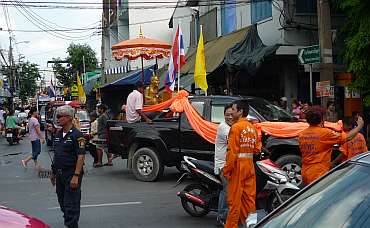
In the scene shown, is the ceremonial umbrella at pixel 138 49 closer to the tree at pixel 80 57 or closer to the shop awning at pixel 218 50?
the shop awning at pixel 218 50

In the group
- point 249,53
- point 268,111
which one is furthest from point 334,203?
point 249,53

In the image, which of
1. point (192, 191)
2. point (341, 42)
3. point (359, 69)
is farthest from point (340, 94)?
point (192, 191)

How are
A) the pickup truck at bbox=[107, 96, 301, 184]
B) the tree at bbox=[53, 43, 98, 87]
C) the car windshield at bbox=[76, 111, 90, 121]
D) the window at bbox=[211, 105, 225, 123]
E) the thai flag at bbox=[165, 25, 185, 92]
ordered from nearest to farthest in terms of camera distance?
the pickup truck at bbox=[107, 96, 301, 184] → the window at bbox=[211, 105, 225, 123] → the thai flag at bbox=[165, 25, 185, 92] → the car windshield at bbox=[76, 111, 90, 121] → the tree at bbox=[53, 43, 98, 87]

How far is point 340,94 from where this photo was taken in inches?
755

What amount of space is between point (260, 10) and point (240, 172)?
48.1ft

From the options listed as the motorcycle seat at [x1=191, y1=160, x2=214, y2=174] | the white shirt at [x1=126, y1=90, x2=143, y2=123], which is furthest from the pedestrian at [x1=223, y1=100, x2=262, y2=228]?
the white shirt at [x1=126, y1=90, x2=143, y2=123]

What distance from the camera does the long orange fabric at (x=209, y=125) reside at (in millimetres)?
10445

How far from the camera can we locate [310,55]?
12914 millimetres

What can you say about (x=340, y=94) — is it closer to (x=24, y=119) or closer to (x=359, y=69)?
(x=359, y=69)

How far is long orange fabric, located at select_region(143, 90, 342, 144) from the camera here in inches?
411

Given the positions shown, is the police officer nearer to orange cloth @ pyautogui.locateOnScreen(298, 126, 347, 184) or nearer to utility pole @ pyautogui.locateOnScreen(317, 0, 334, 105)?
orange cloth @ pyautogui.locateOnScreen(298, 126, 347, 184)

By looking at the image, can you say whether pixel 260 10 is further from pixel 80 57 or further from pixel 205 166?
pixel 80 57

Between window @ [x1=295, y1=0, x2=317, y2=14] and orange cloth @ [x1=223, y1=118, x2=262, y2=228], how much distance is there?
12.7m

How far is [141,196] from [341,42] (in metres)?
10.6
